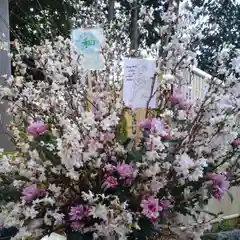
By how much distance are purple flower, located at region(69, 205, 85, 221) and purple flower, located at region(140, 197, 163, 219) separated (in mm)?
152

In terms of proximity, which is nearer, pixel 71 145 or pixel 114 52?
pixel 71 145

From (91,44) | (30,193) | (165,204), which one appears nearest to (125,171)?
(165,204)

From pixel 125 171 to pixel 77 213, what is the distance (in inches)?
6.3

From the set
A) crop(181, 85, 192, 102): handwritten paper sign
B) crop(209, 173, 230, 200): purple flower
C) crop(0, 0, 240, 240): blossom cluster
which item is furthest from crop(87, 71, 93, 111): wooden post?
crop(209, 173, 230, 200): purple flower

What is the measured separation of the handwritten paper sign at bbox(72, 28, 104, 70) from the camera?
1.23 metres

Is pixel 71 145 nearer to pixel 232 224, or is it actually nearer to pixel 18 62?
pixel 18 62

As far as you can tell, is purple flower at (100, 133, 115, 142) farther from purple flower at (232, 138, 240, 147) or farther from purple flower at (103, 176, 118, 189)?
purple flower at (232, 138, 240, 147)

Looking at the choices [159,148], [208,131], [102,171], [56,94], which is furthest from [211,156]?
[56,94]

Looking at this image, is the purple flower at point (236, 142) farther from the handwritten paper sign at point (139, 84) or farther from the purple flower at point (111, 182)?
the purple flower at point (111, 182)

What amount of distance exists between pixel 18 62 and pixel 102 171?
0.63m

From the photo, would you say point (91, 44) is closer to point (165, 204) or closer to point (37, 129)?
point (37, 129)

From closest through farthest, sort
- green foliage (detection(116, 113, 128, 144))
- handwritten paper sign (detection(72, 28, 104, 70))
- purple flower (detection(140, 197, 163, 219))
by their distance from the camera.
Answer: purple flower (detection(140, 197, 163, 219)) < green foliage (detection(116, 113, 128, 144)) < handwritten paper sign (detection(72, 28, 104, 70))

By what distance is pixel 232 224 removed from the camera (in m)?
2.91

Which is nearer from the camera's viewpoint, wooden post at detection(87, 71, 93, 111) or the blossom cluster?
the blossom cluster
